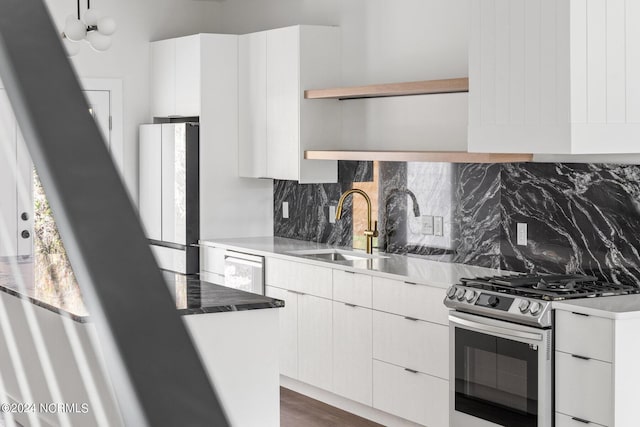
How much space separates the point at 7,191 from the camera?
21.8 ft

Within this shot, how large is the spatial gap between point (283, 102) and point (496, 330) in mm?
2759

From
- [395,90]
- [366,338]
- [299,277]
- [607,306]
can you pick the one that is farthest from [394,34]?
[607,306]

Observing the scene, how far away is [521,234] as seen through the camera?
4.73m

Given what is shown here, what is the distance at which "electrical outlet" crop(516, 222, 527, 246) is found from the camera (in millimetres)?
4707

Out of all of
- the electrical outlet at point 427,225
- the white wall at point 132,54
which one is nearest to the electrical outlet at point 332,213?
the electrical outlet at point 427,225

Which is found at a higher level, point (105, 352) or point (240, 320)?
point (105, 352)

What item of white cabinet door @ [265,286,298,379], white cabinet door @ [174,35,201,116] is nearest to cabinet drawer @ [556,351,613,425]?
white cabinet door @ [265,286,298,379]

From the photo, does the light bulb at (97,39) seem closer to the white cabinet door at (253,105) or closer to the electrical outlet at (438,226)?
the white cabinet door at (253,105)

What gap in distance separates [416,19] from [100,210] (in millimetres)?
5115

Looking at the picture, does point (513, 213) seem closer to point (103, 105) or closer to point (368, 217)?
point (368, 217)

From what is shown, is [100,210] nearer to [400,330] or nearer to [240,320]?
[240,320]

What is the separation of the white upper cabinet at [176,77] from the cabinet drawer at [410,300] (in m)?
2.46

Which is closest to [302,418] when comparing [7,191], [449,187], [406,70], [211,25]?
[449,187]

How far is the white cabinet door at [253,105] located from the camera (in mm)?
6418
